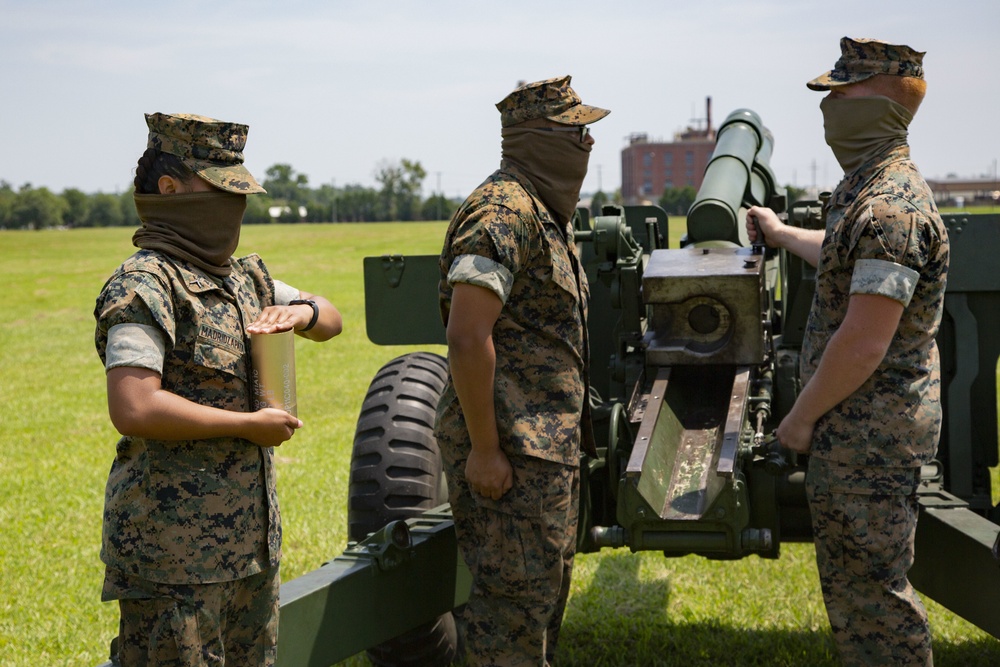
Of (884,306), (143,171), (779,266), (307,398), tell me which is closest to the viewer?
(143,171)

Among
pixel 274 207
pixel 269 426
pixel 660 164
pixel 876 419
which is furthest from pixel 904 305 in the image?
pixel 660 164

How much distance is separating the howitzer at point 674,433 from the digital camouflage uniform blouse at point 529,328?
16.2 inches

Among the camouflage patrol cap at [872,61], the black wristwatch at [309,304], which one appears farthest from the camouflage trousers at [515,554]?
the camouflage patrol cap at [872,61]

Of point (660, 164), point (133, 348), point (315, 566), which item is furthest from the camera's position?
point (660, 164)

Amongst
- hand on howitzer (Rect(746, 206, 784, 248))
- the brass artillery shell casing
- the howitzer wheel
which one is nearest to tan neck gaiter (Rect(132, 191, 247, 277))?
the brass artillery shell casing

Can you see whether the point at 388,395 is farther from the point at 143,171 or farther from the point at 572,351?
the point at 143,171

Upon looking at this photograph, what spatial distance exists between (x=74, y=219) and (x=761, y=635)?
262 feet

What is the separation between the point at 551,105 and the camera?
334cm

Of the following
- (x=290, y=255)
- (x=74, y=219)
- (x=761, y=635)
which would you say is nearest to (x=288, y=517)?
(x=761, y=635)

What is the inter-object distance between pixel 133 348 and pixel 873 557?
2007mm

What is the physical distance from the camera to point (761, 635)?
4992 mm

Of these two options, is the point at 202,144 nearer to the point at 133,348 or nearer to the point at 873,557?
the point at 133,348

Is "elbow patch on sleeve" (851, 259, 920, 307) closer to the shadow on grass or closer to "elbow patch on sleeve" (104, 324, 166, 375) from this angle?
"elbow patch on sleeve" (104, 324, 166, 375)

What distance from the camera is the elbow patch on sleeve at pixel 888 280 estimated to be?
3.08 m
